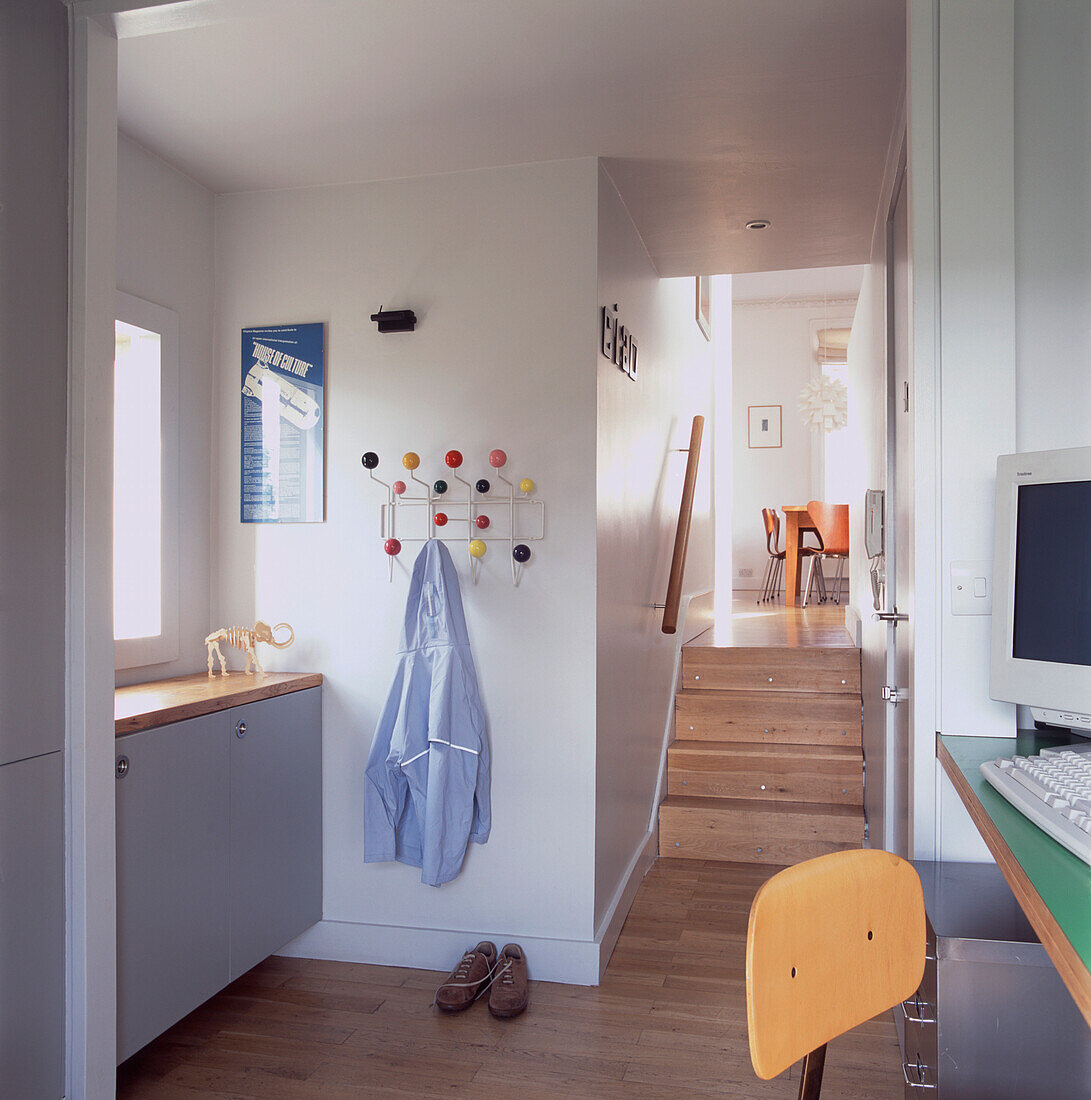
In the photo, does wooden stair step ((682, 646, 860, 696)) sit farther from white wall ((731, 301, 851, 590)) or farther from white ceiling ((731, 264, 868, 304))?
white ceiling ((731, 264, 868, 304))

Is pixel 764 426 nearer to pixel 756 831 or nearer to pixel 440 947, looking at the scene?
pixel 756 831

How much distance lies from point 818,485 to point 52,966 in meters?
8.83

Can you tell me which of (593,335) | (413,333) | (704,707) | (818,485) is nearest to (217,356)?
(413,333)

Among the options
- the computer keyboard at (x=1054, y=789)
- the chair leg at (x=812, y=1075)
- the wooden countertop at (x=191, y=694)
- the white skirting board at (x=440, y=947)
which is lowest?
the white skirting board at (x=440, y=947)

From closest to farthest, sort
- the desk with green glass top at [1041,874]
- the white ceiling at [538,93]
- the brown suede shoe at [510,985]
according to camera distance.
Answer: the desk with green glass top at [1041,874] < the white ceiling at [538,93] < the brown suede shoe at [510,985]

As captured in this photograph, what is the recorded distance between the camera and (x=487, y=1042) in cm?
255

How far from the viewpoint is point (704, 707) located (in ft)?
15.2

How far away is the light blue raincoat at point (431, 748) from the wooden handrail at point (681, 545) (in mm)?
1146

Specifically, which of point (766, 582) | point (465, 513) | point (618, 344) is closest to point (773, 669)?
point (618, 344)

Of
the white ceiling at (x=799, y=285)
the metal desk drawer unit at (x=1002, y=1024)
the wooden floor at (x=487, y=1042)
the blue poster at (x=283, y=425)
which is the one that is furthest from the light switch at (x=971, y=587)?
the white ceiling at (x=799, y=285)

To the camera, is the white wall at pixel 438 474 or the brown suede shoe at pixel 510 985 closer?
the brown suede shoe at pixel 510 985

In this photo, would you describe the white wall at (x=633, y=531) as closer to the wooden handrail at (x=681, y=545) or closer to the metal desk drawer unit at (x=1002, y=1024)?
the wooden handrail at (x=681, y=545)

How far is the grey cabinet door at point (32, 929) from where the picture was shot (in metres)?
1.79

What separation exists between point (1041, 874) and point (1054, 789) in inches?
9.6
